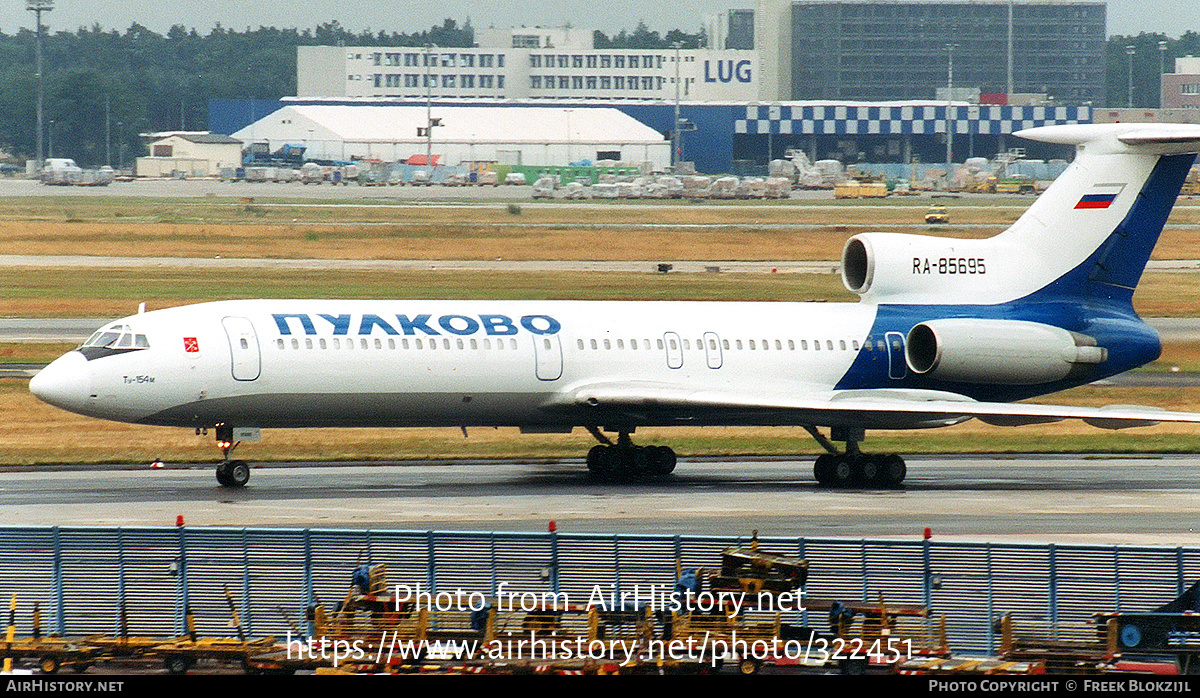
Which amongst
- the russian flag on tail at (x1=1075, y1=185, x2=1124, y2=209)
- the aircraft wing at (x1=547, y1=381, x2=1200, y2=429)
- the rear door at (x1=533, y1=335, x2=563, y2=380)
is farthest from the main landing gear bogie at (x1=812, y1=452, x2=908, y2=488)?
the russian flag on tail at (x1=1075, y1=185, x2=1124, y2=209)

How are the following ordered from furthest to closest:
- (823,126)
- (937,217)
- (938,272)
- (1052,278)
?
(823,126) → (937,217) → (938,272) → (1052,278)

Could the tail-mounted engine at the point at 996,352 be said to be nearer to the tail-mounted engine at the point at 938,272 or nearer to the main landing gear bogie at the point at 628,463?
the tail-mounted engine at the point at 938,272

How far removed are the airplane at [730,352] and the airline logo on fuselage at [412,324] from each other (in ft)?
0.15

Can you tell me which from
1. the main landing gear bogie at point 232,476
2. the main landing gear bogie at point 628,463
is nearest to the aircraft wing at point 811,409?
the main landing gear bogie at point 628,463

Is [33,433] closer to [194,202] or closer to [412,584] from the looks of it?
[412,584]

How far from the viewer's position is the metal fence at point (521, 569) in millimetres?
20609

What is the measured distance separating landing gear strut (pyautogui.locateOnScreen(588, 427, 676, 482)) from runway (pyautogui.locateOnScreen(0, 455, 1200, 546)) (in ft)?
1.44

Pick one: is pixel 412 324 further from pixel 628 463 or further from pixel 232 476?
pixel 628 463

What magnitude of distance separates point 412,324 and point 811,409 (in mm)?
8819

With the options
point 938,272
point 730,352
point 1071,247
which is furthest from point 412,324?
point 1071,247

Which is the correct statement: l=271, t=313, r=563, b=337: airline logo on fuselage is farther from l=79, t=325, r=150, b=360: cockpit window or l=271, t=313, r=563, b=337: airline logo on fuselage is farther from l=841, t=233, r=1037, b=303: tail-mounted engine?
l=841, t=233, r=1037, b=303: tail-mounted engine

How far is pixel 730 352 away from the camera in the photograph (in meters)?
36.9

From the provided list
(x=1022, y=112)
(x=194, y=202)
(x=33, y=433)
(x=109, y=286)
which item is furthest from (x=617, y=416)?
(x=1022, y=112)

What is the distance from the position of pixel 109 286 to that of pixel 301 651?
56.4 metres
